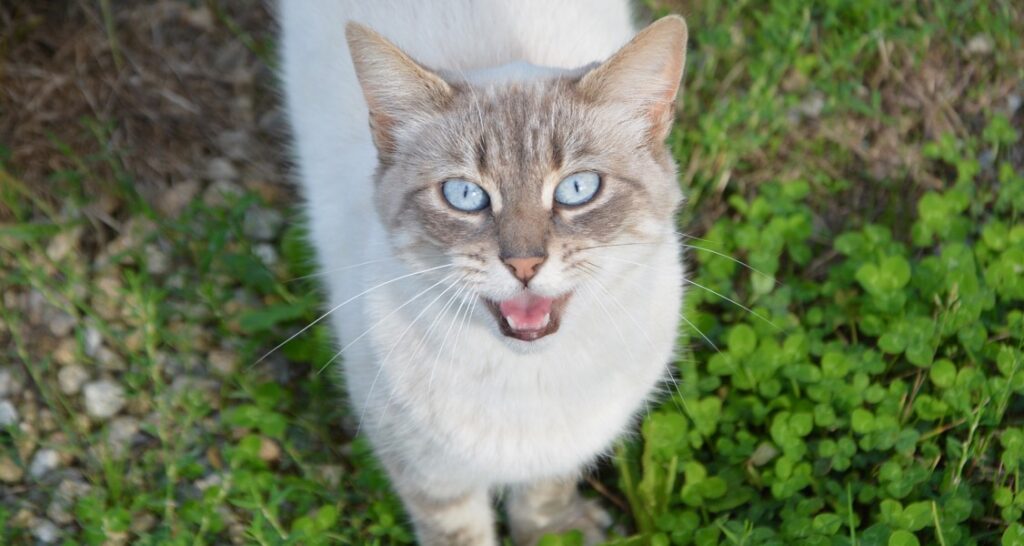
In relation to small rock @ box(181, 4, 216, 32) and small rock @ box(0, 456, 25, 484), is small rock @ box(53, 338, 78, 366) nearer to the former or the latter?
small rock @ box(0, 456, 25, 484)

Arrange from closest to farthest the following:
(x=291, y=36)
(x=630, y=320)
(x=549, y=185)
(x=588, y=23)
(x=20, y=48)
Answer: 1. (x=549, y=185)
2. (x=630, y=320)
3. (x=588, y=23)
4. (x=291, y=36)
5. (x=20, y=48)

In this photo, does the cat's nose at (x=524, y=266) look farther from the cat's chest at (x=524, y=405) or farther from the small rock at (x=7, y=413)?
the small rock at (x=7, y=413)

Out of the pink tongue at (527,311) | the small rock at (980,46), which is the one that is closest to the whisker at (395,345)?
the pink tongue at (527,311)

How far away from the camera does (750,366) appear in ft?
9.70

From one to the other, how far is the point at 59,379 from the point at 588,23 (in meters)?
2.01

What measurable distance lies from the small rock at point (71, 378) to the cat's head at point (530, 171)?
4.93 feet

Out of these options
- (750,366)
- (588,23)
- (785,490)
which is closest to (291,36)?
(588,23)

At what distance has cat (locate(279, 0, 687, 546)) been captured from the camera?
210 cm

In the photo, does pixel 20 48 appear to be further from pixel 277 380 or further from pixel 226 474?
pixel 226 474

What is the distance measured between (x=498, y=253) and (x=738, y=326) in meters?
1.21

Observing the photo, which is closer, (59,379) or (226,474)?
(226,474)

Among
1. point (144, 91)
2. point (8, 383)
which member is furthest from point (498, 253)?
point (144, 91)

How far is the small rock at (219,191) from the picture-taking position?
356 cm

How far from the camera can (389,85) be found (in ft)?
7.19
